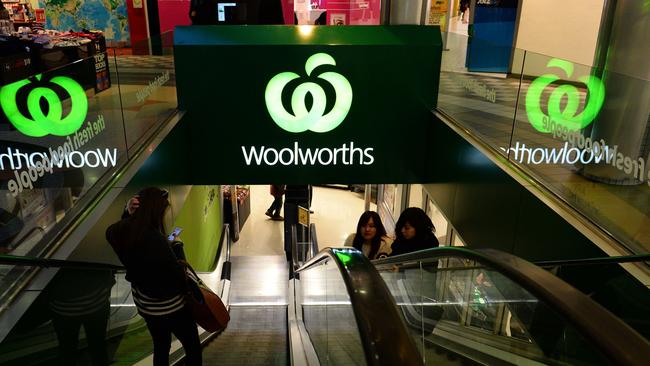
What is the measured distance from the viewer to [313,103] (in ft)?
20.3

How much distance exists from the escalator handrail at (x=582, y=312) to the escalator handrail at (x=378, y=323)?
34cm

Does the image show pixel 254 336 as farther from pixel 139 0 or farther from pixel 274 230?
pixel 139 0

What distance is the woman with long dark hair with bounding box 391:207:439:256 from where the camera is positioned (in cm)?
480

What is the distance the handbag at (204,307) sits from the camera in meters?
3.29

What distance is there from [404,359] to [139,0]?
1248 cm

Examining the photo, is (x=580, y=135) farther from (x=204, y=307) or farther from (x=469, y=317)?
(x=204, y=307)

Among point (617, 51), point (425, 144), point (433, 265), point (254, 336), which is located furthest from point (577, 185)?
point (254, 336)

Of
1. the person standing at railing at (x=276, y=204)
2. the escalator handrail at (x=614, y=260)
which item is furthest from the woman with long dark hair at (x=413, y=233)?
the person standing at railing at (x=276, y=204)

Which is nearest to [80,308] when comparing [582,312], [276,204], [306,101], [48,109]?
[48,109]

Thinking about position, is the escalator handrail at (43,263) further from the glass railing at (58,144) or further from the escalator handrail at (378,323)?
the escalator handrail at (378,323)

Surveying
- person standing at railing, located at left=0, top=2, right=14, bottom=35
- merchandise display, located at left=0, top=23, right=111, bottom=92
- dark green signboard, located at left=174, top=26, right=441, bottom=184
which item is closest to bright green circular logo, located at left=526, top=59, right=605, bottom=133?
dark green signboard, located at left=174, top=26, right=441, bottom=184

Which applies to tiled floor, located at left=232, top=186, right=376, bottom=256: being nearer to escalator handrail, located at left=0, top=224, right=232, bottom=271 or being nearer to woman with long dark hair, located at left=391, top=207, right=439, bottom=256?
woman with long dark hair, located at left=391, top=207, right=439, bottom=256

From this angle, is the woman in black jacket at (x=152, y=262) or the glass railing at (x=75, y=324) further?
the woman in black jacket at (x=152, y=262)

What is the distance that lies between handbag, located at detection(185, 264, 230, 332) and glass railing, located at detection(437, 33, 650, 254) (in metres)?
2.62
